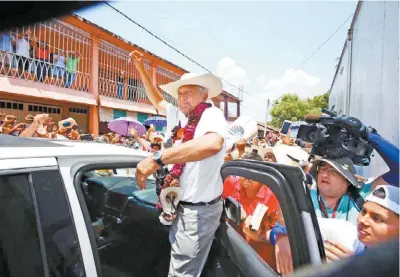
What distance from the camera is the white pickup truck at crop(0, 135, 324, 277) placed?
1.17 metres

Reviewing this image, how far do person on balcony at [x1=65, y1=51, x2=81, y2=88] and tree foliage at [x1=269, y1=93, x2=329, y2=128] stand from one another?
32843 mm

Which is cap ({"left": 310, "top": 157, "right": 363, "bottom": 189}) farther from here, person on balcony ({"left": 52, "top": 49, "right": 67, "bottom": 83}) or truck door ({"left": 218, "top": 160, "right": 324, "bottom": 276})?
person on balcony ({"left": 52, "top": 49, "right": 67, "bottom": 83})

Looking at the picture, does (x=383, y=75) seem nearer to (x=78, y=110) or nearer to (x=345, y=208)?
(x=345, y=208)

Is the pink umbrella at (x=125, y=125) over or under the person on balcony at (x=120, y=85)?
under

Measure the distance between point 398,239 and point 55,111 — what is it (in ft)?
34.1

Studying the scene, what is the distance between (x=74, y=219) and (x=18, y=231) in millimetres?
212

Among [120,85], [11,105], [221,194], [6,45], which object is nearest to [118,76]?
[120,85]

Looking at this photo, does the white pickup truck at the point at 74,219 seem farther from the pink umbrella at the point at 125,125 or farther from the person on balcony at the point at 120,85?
the person on balcony at the point at 120,85

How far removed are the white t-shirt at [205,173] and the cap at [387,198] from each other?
771 mm

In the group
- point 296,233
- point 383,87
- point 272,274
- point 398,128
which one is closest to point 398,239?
point 296,233

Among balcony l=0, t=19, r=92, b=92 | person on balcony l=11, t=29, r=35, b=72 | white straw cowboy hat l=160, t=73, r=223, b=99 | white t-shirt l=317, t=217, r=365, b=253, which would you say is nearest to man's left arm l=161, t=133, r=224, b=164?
white straw cowboy hat l=160, t=73, r=223, b=99

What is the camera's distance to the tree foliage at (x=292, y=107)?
4009 cm

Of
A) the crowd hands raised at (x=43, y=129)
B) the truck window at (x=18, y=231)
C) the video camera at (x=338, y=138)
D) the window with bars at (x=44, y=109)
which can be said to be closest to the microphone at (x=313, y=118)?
the video camera at (x=338, y=138)

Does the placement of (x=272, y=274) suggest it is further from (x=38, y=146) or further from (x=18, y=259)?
(x=38, y=146)
